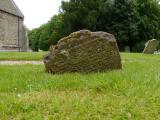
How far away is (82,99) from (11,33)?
158 feet

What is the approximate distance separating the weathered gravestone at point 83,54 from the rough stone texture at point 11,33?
3956 cm

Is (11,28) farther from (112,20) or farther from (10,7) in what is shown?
(112,20)

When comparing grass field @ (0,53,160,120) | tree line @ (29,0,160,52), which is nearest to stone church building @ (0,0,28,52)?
tree line @ (29,0,160,52)

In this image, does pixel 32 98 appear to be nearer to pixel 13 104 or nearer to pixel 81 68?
pixel 13 104

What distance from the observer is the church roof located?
169ft

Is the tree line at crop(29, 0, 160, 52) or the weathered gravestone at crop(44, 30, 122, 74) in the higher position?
the tree line at crop(29, 0, 160, 52)

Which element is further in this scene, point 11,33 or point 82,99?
point 11,33

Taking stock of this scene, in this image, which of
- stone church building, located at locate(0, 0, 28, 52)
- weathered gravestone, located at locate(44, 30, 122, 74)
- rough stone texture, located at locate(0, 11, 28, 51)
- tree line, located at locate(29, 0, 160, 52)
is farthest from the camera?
stone church building, located at locate(0, 0, 28, 52)

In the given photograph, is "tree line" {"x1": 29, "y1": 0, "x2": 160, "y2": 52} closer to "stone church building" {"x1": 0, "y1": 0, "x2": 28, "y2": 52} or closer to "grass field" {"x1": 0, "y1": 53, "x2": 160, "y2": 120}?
"stone church building" {"x1": 0, "y1": 0, "x2": 28, "y2": 52}

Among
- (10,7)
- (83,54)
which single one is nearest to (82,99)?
(83,54)

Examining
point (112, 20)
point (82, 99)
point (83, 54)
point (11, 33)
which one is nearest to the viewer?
point (82, 99)

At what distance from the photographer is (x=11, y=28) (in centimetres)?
5338

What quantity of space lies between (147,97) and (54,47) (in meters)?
4.72

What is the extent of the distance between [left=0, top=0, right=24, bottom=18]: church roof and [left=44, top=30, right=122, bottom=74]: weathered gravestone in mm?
41614
